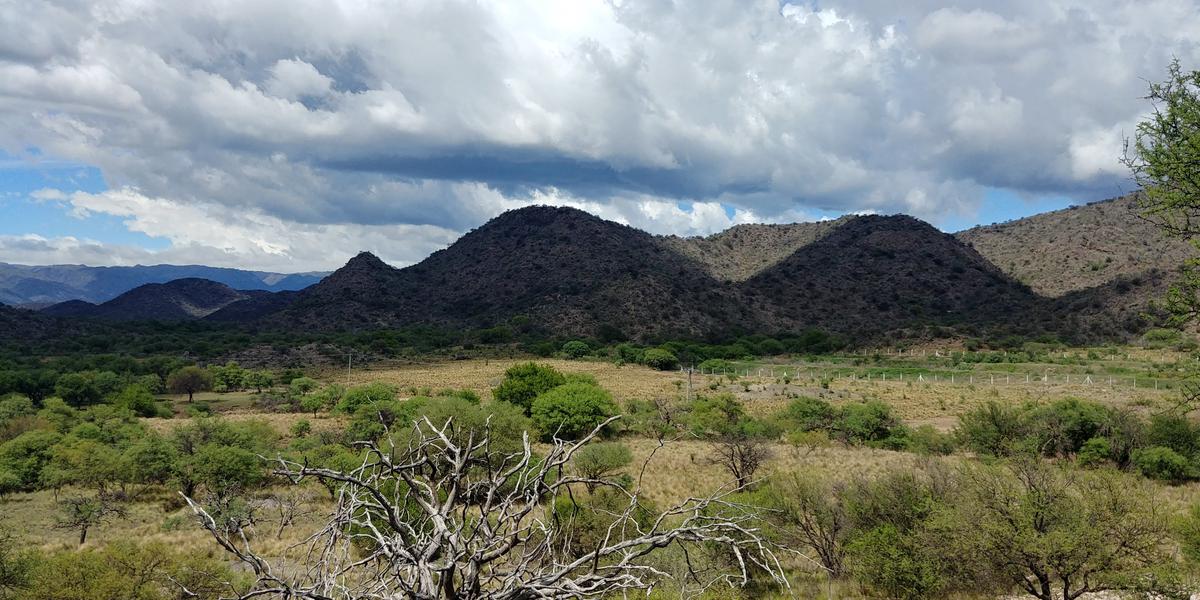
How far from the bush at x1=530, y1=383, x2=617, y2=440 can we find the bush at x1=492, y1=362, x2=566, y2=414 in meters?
4.15

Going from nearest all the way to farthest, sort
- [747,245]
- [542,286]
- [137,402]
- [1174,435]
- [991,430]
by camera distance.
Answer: [1174,435] → [991,430] → [137,402] → [542,286] → [747,245]

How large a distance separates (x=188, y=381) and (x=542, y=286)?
7244 cm

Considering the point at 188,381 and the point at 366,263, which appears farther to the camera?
the point at 366,263

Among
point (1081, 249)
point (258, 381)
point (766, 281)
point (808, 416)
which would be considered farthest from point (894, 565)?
point (1081, 249)

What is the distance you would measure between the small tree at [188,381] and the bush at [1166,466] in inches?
2896

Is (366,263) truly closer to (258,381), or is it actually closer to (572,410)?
(258,381)

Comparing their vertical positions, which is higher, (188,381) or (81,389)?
(81,389)

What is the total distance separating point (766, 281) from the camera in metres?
129

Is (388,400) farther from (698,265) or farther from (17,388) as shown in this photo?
(698,265)

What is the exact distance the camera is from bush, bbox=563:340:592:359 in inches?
3260

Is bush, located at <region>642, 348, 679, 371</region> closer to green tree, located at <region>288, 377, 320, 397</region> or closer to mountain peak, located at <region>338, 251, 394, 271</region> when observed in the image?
green tree, located at <region>288, 377, 320, 397</region>

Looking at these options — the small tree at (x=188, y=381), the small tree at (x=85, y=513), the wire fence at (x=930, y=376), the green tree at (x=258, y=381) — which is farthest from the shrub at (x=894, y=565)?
the small tree at (x=188, y=381)

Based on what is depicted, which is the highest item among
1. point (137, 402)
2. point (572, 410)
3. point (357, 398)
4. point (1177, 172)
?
point (1177, 172)

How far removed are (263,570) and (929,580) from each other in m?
15.5
